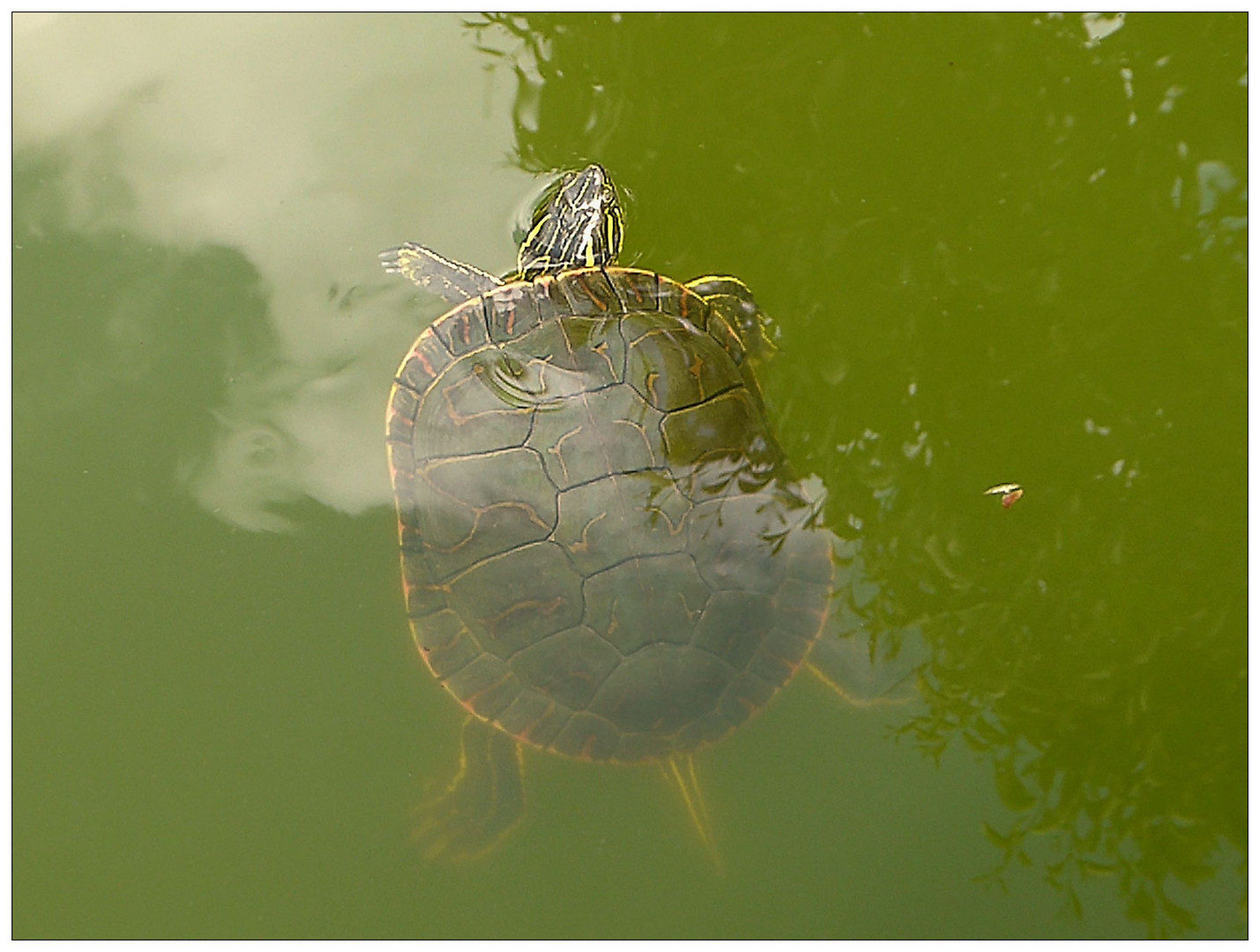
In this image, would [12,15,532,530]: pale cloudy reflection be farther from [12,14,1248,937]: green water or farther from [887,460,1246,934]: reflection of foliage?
[887,460,1246,934]: reflection of foliage

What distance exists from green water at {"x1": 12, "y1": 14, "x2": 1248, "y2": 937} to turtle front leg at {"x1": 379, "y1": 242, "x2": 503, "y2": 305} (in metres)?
0.08

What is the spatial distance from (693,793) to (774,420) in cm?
107

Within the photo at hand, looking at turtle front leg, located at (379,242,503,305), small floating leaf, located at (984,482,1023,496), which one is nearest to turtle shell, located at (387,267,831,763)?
turtle front leg, located at (379,242,503,305)

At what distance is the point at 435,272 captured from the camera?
2.77 meters

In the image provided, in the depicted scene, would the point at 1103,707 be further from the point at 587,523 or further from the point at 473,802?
the point at 473,802

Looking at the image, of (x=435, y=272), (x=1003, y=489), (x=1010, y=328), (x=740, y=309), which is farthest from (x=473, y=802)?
(x=1010, y=328)

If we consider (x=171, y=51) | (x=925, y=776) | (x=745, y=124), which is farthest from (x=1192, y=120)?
(x=171, y=51)

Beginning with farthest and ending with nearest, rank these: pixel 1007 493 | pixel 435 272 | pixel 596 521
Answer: pixel 1007 493
pixel 435 272
pixel 596 521

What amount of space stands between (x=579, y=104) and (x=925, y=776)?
2.14 metres

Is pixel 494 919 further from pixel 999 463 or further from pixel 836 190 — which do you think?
pixel 836 190

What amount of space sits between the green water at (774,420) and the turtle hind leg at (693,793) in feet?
0.11

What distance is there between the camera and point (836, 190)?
289cm

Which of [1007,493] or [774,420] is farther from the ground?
[774,420]

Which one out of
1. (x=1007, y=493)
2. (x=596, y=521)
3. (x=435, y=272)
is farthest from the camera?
(x=1007, y=493)
